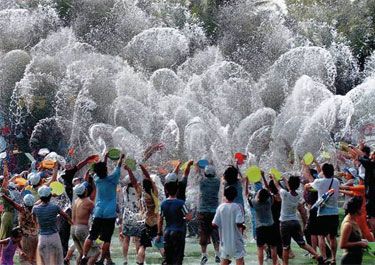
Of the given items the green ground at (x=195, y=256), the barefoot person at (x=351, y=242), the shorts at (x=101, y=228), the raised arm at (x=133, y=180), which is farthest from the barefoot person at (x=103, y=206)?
the barefoot person at (x=351, y=242)

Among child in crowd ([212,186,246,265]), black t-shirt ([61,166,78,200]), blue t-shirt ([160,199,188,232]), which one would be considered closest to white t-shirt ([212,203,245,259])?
child in crowd ([212,186,246,265])

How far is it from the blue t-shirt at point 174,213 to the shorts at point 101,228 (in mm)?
1400

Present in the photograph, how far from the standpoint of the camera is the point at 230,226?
11000mm

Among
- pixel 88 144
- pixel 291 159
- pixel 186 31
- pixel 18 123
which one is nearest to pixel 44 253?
pixel 291 159

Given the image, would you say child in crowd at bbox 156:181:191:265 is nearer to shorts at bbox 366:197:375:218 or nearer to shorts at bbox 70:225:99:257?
shorts at bbox 70:225:99:257

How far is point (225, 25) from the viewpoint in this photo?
4900 cm

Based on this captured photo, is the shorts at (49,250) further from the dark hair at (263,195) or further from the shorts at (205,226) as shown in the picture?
the dark hair at (263,195)

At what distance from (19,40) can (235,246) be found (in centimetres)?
3192

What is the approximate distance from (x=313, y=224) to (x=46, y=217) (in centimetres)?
419

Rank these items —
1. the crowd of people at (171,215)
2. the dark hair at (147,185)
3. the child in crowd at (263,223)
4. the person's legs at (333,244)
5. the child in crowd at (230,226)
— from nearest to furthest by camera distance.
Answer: the child in crowd at (230,226), the crowd of people at (171,215), the child in crowd at (263,223), the person's legs at (333,244), the dark hair at (147,185)

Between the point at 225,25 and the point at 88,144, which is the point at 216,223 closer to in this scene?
the point at 88,144

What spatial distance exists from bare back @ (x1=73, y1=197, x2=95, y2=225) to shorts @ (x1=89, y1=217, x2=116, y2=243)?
0.66ft

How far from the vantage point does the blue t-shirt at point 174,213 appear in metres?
11.1

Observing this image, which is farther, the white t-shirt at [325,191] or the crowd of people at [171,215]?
the white t-shirt at [325,191]
